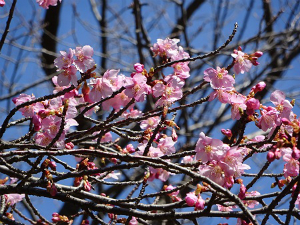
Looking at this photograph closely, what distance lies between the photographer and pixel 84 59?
176cm

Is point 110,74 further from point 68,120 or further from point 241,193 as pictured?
point 241,193

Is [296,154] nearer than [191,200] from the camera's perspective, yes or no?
Yes

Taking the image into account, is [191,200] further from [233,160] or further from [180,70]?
[180,70]

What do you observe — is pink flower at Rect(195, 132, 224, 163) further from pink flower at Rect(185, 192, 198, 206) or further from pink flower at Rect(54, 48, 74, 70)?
pink flower at Rect(54, 48, 74, 70)

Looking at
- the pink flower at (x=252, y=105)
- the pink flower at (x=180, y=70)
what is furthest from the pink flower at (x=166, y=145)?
the pink flower at (x=252, y=105)

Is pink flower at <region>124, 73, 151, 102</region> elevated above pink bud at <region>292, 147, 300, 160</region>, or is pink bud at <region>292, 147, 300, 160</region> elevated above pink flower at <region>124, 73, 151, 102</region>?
pink flower at <region>124, 73, 151, 102</region>

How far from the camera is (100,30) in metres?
5.90

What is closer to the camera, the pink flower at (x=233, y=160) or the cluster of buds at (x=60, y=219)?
the pink flower at (x=233, y=160)

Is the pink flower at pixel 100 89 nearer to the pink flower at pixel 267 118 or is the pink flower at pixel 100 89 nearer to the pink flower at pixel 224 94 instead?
the pink flower at pixel 224 94

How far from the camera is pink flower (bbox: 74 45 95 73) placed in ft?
5.64

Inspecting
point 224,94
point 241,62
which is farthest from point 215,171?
point 241,62

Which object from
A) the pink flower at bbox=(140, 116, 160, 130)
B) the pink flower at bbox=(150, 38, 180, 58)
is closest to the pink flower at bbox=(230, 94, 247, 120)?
the pink flower at bbox=(150, 38, 180, 58)

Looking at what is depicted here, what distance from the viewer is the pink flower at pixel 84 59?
172cm

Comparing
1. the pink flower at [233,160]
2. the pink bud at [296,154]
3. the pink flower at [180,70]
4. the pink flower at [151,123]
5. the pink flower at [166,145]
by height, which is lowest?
the pink bud at [296,154]
